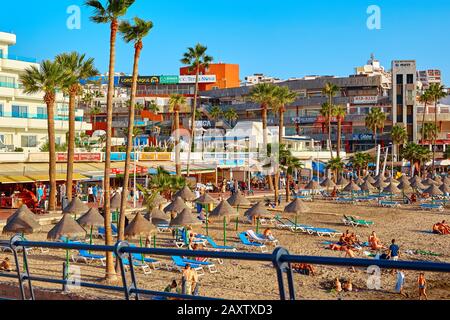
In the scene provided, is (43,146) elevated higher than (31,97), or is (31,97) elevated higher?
(31,97)

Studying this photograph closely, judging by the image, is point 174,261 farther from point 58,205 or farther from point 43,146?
point 43,146

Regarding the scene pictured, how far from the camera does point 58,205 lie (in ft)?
128

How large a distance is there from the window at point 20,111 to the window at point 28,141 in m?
1.99

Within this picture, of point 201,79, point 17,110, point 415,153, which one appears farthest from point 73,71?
point 201,79

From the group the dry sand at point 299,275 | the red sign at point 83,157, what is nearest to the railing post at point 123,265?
the dry sand at point 299,275

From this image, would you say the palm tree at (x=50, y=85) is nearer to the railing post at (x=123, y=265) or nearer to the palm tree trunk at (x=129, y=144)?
the palm tree trunk at (x=129, y=144)

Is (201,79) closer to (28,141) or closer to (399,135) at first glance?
(399,135)

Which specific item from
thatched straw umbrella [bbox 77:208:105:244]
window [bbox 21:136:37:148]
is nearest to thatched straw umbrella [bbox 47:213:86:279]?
thatched straw umbrella [bbox 77:208:105:244]

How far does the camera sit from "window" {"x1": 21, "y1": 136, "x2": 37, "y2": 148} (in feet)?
162

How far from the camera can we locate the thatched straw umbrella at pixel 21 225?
69.1 feet

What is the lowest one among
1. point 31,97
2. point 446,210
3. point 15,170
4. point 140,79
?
point 446,210
